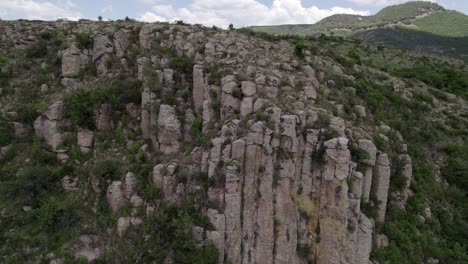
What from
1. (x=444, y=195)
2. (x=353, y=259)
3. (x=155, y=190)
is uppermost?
(x=155, y=190)

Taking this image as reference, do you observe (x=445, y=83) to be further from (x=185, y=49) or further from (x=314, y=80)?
(x=185, y=49)

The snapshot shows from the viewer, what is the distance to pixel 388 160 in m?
A: 20.1

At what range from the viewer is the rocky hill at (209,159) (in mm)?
17891

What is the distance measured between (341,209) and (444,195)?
35.4ft

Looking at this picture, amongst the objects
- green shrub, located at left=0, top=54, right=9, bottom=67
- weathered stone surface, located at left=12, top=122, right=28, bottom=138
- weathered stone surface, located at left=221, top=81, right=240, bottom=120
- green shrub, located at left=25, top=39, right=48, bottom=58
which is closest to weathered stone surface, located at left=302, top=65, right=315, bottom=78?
weathered stone surface, located at left=221, top=81, right=240, bottom=120

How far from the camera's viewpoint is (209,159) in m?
18.6

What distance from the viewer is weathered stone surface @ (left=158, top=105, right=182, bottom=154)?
20.7 m

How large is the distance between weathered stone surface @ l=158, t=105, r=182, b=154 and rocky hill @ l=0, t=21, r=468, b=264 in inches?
3.1

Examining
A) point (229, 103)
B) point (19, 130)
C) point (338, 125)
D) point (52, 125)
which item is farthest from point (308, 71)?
point (19, 130)

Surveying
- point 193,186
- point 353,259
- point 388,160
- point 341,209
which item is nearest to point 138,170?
point 193,186

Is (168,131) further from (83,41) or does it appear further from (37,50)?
(37,50)

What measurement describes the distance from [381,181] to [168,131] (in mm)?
13982

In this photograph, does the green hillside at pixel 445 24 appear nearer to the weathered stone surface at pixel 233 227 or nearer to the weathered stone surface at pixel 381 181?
the weathered stone surface at pixel 381 181

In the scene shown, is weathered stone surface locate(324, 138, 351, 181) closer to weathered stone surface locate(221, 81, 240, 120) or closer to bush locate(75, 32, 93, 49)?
weathered stone surface locate(221, 81, 240, 120)
